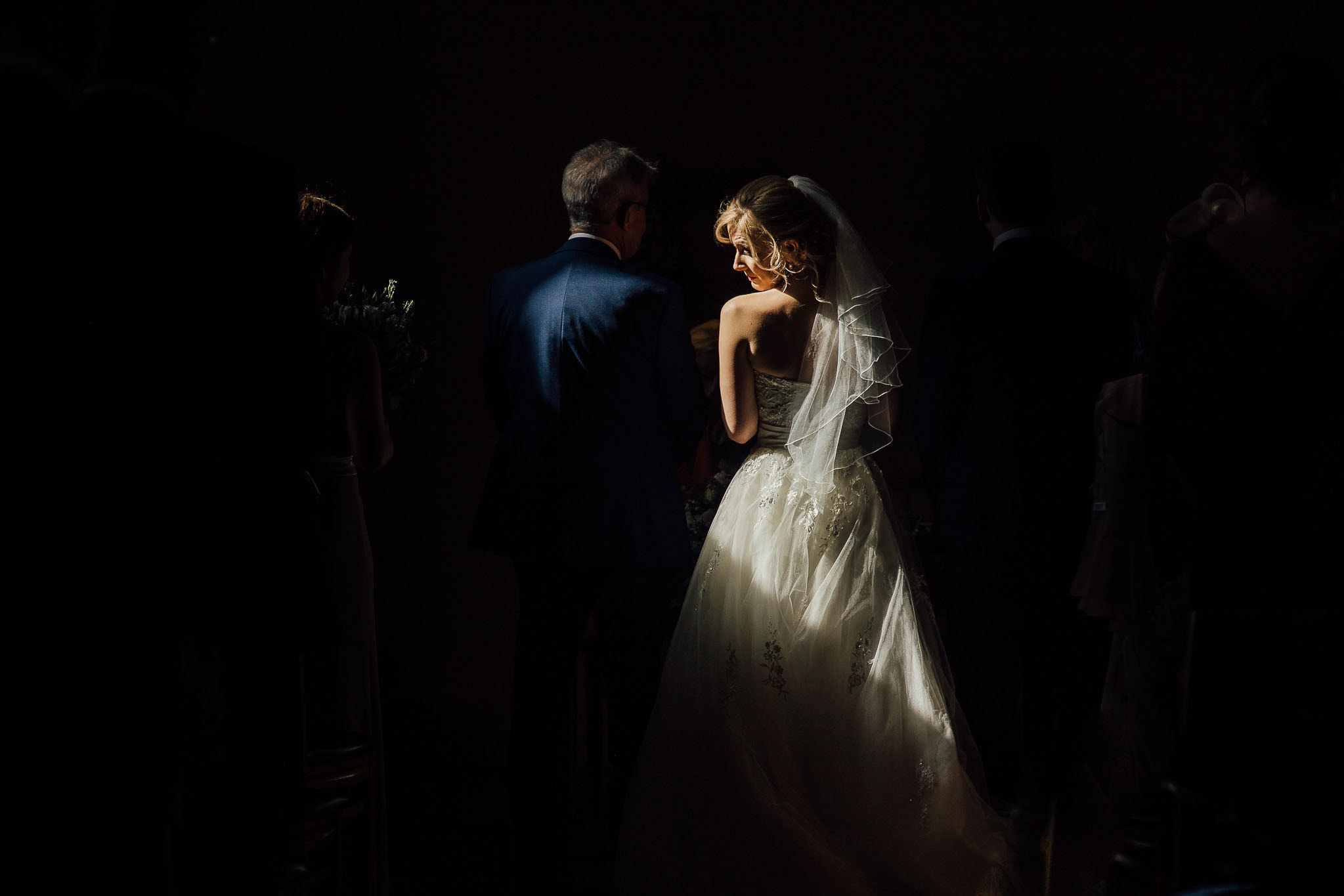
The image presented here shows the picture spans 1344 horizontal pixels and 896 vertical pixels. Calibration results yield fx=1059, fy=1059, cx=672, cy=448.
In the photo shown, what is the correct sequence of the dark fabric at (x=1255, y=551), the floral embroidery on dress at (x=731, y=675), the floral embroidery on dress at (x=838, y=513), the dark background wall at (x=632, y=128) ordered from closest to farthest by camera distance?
the dark fabric at (x=1255, y=551) < the floral embroidery on dress at (x=731, y=675) < the floral embroidery on dress at (x=838, y=513) < the dark background wall at (x=632, y=128)

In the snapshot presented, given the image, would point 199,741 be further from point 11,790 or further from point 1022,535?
point 1022,535

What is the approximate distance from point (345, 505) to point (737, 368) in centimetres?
106

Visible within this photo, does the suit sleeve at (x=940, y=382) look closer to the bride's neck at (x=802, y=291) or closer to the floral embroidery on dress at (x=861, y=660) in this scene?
the bride's neck at (x=802, y=291)

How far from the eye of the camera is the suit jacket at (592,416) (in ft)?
8.53

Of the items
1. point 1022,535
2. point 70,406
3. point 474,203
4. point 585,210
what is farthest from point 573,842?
point 474,203

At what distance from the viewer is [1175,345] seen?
66.2 inches

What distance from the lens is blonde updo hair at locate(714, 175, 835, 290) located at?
2.77 meters

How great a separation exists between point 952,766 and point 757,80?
3.08 metres

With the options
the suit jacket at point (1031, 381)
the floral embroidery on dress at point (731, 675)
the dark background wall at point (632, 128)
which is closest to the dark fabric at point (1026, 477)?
the suit jacket at point (1031, 381)

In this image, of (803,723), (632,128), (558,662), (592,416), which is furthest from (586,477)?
(632,128)

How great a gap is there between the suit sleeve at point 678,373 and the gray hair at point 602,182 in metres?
0.27

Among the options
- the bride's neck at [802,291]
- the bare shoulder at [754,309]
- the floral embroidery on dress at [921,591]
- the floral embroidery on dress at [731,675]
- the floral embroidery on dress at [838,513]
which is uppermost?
the bride's neck at [802,291]

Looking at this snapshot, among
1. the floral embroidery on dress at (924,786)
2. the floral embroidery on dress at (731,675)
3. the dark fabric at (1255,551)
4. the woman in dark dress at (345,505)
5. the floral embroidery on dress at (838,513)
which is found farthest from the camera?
the floral embroidery on dress at (838,513)

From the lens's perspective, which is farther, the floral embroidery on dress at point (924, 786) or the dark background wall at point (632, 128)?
the dark background wall at point (632, 128)
